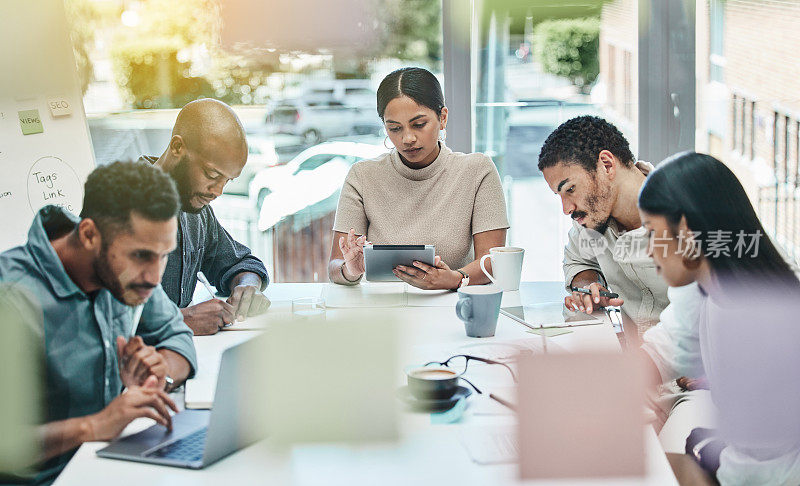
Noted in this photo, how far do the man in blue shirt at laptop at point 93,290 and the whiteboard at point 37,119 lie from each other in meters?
1.12

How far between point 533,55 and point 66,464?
2601 mm

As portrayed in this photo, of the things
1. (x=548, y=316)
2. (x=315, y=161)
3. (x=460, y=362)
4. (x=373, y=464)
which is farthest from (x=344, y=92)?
(x=373, y=464)

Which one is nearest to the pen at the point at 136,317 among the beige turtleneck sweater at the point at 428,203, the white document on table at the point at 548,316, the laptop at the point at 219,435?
the laptop at the point at 219,435

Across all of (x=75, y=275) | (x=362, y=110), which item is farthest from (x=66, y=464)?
(x=362, y=110)

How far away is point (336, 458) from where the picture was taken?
1096mm

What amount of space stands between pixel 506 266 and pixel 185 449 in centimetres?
110

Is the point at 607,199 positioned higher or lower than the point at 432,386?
higher

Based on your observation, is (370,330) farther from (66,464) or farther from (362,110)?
(362,110)

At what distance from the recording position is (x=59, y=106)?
8.16ft

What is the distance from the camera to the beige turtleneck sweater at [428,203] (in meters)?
2.39

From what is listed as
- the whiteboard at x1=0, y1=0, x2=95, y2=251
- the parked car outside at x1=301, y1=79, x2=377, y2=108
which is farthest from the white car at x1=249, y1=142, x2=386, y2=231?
the whiteboard at x1=0, y1=0, x2=95, y2=251

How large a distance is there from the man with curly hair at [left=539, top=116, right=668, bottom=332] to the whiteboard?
1.40 m

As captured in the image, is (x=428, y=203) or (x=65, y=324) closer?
(x=65, y=324)

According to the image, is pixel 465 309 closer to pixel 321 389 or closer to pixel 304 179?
pixel 321 389
